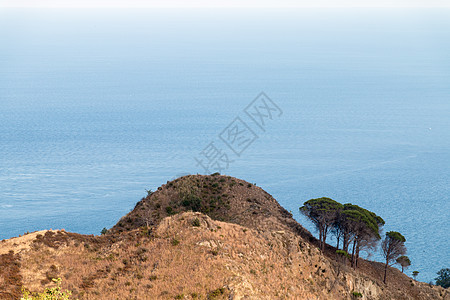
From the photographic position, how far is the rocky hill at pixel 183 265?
144ft

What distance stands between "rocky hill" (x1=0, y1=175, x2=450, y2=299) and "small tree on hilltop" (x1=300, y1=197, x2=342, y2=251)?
7.36 meters

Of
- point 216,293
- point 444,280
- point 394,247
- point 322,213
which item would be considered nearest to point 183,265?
point 216,293

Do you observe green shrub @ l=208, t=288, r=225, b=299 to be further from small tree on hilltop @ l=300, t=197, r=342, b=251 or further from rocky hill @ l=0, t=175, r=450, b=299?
small tree on hilltop @ l=300, t=197, r=342, b=251

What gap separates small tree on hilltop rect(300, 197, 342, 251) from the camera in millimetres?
69812

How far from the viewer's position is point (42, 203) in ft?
573

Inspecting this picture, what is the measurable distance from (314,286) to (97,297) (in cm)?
2416

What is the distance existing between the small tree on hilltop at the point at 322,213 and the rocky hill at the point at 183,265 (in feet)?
24.1

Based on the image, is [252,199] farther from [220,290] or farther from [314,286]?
[220,290]

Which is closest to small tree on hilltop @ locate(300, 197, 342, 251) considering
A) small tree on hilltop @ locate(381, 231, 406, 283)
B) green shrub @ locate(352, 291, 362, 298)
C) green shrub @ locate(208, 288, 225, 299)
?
green shrub @ locate(352, 291, 362, 298)

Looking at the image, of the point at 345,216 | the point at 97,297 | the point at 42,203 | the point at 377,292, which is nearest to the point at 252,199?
the point at 345,216

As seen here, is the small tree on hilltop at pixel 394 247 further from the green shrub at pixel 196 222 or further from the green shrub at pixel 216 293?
the green shrub at pixel 216 293

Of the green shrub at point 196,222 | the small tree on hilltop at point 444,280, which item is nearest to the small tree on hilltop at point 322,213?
the green shrub at point 196,222

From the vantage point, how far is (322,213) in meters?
70.6

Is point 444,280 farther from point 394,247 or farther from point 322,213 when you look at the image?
point 322,213
